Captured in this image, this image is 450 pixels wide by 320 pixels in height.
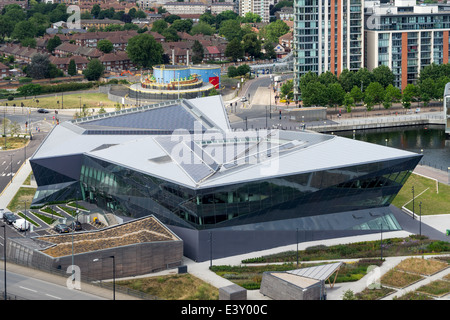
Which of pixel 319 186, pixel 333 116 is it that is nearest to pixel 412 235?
pixel 319 186

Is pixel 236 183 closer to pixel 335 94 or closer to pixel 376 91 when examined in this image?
pixel 335 94

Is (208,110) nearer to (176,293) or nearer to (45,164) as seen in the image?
(45,164)

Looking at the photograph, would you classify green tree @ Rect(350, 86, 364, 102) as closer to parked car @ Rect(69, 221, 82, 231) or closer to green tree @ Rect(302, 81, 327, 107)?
green tree @ Rect(302, 81, 327, 107)

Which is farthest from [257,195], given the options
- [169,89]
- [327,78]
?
[169,89]

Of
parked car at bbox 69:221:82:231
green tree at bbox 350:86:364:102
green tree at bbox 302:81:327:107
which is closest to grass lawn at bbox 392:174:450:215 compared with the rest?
parked car at bbox 69:221:82:231

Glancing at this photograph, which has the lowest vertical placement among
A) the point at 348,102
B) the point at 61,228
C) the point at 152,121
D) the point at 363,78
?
the point at 61,228

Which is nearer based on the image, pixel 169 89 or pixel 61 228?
pixel 61 228
